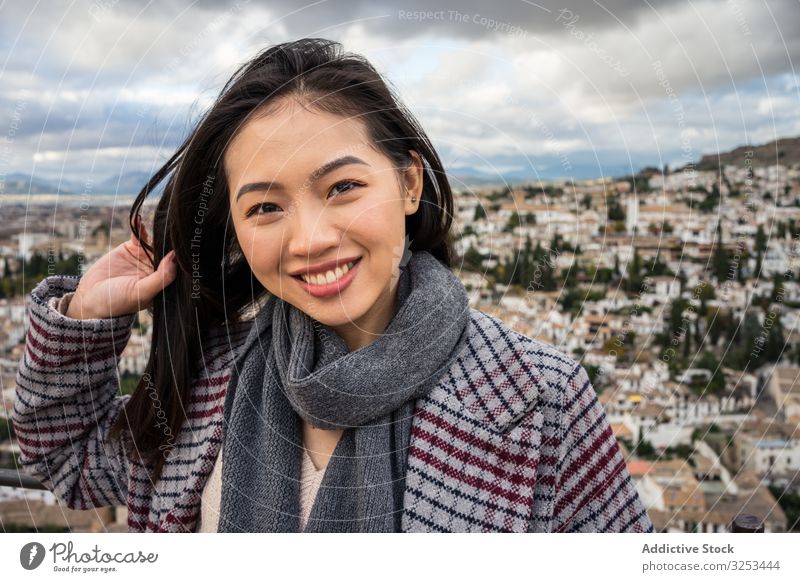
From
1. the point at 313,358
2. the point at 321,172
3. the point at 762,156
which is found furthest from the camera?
the point at 762,156

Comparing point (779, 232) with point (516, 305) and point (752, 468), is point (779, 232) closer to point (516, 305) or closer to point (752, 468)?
point (516, 305)

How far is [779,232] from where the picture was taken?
91 centimetres

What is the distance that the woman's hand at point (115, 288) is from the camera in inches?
33.0

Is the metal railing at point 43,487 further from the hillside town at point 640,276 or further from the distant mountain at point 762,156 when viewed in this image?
the distant mountain at point 762,156

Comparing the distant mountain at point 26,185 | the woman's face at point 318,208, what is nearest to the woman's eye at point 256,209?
the woman's face at point 318,208

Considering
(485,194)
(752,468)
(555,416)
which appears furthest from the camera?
(752,468)

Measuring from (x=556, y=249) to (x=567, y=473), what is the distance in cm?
28

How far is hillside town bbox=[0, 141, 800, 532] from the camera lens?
88 centimetres

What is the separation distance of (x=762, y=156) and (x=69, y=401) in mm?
941

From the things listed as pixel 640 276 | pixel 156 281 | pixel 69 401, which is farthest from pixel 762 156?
pixel 69 401

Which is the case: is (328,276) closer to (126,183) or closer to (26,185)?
(126,183)

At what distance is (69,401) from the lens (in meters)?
0.87

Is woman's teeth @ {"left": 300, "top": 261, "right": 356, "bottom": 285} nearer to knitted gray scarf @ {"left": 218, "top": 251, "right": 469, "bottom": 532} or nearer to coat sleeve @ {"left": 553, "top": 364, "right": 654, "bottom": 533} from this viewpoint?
knitted gray scarf @ {"left": 218, "top": 251, "right": 469, "bottom": 532}
